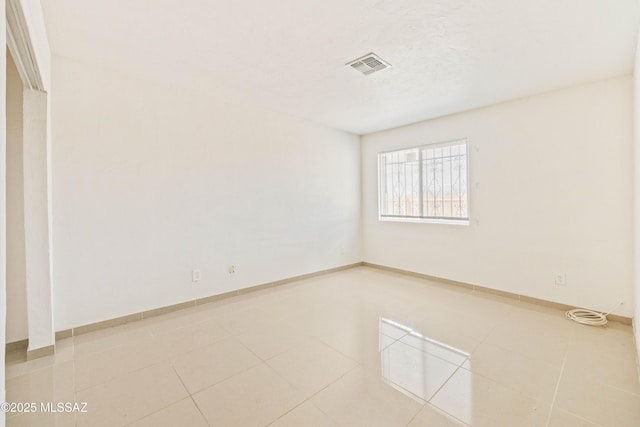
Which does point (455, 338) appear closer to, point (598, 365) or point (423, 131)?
point (598, 365)

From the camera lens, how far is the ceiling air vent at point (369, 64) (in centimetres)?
244

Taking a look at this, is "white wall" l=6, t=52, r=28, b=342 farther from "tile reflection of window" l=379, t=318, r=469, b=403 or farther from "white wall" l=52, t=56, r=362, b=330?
"tile reflection of window" l=379, t=318, r=469, b=403

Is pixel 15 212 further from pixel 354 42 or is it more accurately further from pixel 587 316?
pixel 587 316

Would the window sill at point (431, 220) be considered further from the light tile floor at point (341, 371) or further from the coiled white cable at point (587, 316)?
the coiled white cable at point (587, 316)

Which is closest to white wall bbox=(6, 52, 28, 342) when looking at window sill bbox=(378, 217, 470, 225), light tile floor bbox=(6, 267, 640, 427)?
light tile floor bbox=(6, 267, 640, 427)

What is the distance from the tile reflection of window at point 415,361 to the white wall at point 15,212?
2929 mm

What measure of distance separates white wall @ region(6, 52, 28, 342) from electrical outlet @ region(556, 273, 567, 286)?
5.10 m

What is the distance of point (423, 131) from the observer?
13.9 feet

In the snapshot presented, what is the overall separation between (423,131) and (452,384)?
3451mm

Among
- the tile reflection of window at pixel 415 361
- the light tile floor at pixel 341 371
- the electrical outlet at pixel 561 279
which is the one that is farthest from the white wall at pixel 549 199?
the tile reflection of window at pixel 415 361

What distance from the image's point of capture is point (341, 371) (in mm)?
1969

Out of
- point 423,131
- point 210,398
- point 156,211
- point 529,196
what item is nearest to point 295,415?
point 210,398

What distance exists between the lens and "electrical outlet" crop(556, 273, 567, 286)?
10.0 ft

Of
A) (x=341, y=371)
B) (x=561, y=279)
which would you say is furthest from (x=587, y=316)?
(x=341, y=371)
